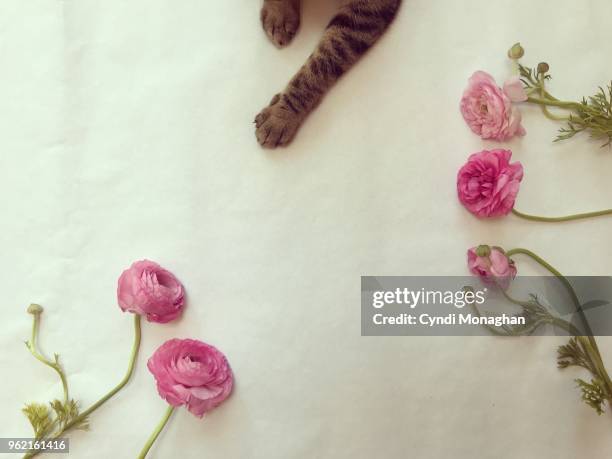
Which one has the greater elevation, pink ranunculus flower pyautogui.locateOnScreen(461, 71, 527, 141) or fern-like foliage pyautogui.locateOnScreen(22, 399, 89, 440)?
pink ranunculus flower pyautogui.locateOnScreen(461, 71, 527, 141)

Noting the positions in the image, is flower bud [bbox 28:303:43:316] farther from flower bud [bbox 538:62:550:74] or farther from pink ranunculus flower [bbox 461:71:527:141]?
flower bud [bbox 538:62:550:74]

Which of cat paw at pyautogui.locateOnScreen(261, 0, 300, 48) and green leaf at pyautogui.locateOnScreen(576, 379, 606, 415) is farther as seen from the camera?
cat paw at pyautogui.locateOnScreen(261, 0, 300, 48)

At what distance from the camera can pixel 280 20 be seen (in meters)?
0.96

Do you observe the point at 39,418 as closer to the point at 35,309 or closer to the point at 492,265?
the point at 35,309

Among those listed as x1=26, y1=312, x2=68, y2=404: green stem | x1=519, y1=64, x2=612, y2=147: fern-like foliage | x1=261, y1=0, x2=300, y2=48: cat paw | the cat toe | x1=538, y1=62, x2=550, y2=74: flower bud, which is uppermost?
x1=261, y1=0, x2=300, y2=48: cat paw

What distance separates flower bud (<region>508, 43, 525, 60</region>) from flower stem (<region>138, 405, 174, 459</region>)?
0.83 metres

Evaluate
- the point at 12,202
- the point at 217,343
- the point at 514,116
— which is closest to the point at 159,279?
the point at 217,343

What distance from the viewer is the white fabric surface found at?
87cm

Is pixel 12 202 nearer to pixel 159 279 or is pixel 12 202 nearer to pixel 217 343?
pixel 159 279

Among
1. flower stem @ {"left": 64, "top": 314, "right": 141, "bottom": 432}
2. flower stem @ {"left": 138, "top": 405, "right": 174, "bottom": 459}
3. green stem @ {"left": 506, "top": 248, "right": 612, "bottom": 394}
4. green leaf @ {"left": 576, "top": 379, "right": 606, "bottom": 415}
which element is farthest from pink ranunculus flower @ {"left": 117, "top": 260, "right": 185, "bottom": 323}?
green leaf @ {"left": 576, "top": 379, "right": 606, "bottom": 415}

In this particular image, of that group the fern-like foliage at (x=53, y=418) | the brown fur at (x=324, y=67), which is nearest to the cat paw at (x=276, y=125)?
the brown fur at (x=324, y=67)

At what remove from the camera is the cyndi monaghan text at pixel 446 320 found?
892mm

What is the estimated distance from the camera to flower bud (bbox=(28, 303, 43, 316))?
2.94 ft

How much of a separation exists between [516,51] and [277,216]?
1.66ft
